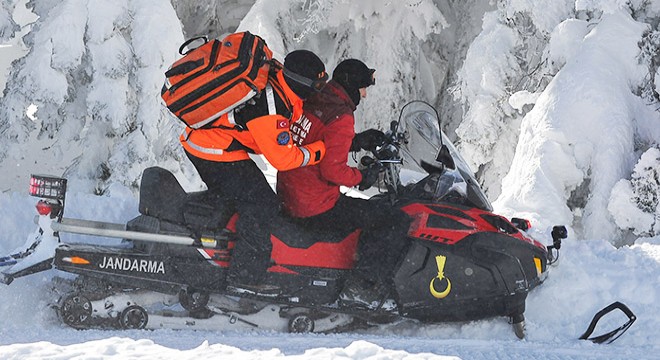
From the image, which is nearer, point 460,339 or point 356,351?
point 356,351

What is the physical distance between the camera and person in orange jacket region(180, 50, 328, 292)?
14.7 ft

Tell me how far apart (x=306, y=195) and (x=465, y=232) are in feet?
3.34

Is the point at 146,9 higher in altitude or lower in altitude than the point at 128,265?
higher

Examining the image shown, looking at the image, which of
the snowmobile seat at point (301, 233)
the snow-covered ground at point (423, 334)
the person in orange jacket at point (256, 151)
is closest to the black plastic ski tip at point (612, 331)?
the snow-covered ground at point (423, 334)

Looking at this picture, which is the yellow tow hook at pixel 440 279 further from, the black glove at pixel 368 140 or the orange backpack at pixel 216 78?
the orange backpack at pixel 216 78

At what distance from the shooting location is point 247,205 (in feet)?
15.6

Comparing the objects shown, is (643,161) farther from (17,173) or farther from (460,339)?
(17,173)

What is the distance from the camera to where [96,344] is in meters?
3.91

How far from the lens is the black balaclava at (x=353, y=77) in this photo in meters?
4.86

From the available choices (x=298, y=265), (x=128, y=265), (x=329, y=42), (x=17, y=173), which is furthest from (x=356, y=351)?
(x=329, y=42)

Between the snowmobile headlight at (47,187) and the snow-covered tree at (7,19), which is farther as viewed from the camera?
the snow-covered tree at (7,19)

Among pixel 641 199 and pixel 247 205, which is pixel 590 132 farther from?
pixel 247 205

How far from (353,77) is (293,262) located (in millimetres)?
1186

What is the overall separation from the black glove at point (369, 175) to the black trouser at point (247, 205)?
0.54m
